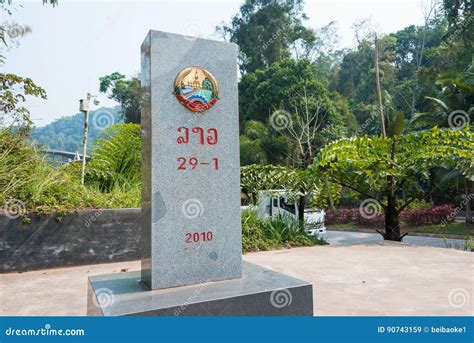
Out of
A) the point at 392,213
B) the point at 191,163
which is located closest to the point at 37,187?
the point at 191,163

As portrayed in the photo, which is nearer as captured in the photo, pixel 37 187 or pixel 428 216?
pixel 37 187

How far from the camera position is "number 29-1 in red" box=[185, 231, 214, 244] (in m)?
3.13

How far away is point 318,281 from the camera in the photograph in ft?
14.8

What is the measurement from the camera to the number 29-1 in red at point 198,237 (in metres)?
3.13

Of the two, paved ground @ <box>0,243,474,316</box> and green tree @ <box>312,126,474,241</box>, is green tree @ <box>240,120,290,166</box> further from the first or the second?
paved ground @ <box>0,243,474,316</box>

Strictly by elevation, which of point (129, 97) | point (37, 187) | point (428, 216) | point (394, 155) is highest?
point (129, 97)

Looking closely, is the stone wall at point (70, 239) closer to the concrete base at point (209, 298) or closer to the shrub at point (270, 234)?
the shrub at point (270, 234)

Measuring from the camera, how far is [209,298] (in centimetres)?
266

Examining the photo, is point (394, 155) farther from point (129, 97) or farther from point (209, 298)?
point (129, 97)

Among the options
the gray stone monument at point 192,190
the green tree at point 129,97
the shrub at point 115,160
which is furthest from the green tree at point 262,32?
the gray stone monument at point 192,190

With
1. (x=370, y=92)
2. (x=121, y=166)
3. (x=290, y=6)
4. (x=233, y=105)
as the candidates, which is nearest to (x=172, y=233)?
(x=233, y=105)

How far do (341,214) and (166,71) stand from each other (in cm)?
1919

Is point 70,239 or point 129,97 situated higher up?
point 129,97

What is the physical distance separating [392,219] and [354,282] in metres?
4.46
